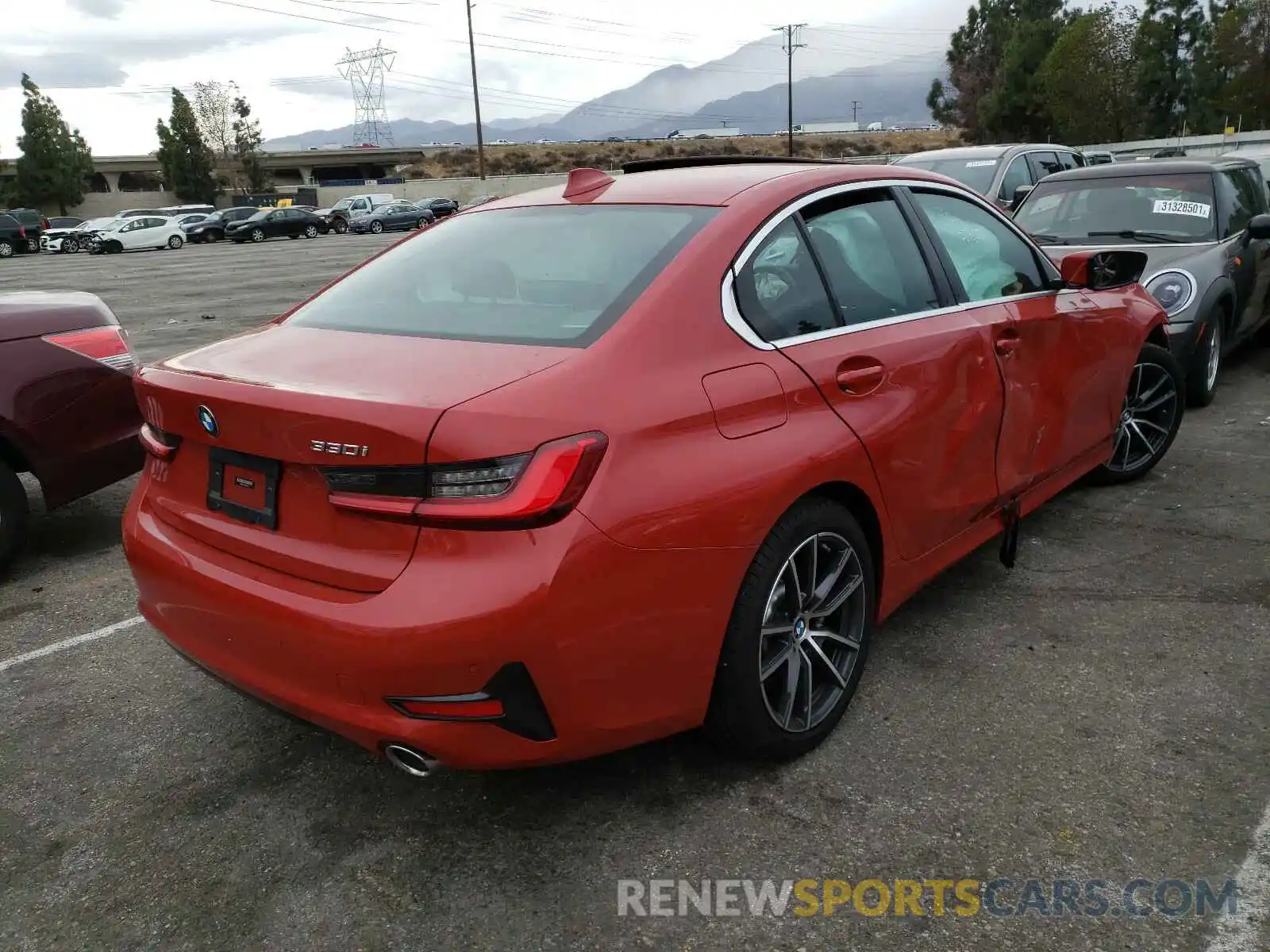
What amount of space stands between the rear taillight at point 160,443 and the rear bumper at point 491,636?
1.17ft

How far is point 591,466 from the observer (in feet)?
7.08

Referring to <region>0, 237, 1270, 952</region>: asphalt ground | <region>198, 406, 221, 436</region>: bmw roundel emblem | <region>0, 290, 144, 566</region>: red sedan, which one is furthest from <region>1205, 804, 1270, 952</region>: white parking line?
<region>0, 290, 144, 566</region>: red sedan

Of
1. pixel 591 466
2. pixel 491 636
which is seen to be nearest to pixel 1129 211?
pixel 591 466

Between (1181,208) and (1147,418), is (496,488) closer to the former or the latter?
(1147,418)

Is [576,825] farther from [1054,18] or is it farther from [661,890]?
[1054,18]

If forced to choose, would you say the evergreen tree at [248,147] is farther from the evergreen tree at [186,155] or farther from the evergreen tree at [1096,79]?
the evergreen tree at [1096,79]

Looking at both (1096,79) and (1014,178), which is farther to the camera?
(1096,79)

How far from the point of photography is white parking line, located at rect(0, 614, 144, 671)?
370cm

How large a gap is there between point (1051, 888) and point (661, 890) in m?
0.92

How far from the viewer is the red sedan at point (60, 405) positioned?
14.6ft

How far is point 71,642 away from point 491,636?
2604mm

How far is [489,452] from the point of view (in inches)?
82.1

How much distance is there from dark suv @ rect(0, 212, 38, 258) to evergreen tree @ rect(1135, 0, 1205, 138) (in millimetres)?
58370

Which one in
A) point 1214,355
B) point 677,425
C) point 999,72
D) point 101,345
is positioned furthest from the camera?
point 999,72
